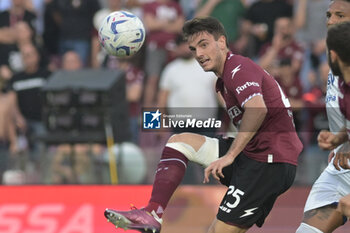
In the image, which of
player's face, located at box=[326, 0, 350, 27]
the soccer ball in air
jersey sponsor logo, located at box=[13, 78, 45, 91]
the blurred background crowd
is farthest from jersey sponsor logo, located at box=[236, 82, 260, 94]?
jersey sponsor logo, located at box=[13, 78, 45, 91]

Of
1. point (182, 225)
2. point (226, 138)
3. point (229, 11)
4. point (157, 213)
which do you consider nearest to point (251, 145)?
point (226, 138)

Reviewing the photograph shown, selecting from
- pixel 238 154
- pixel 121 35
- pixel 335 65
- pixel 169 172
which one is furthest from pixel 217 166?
pixel 121 35

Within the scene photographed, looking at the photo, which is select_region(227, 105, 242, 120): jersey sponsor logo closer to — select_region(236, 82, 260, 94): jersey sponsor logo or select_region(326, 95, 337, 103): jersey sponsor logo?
select_region(236, 82, 260, 94): jersey sponsor logo

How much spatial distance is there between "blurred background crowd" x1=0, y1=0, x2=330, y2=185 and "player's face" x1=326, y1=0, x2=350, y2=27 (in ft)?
13.0

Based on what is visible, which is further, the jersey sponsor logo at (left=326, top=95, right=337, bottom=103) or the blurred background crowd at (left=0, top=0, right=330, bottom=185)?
the blurred background crowd at (left=0, top=0, right=330, bottom=185)

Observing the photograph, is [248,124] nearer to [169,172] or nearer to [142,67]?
[169,172]

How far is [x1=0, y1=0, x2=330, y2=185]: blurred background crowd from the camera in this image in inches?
399

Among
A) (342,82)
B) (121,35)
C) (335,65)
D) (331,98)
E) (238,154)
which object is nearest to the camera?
(335,65)

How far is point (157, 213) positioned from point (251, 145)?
865mm

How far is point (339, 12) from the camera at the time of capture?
6008 mm

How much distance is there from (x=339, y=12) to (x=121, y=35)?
203 centimetres

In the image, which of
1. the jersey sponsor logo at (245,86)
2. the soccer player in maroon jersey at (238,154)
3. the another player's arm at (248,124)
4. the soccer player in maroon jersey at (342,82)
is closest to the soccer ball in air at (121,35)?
the soccer player in maroon jersey at (238,154)

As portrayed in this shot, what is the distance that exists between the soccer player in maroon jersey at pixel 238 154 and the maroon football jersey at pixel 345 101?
0.68 metres

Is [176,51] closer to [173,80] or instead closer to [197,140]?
[173,80]
